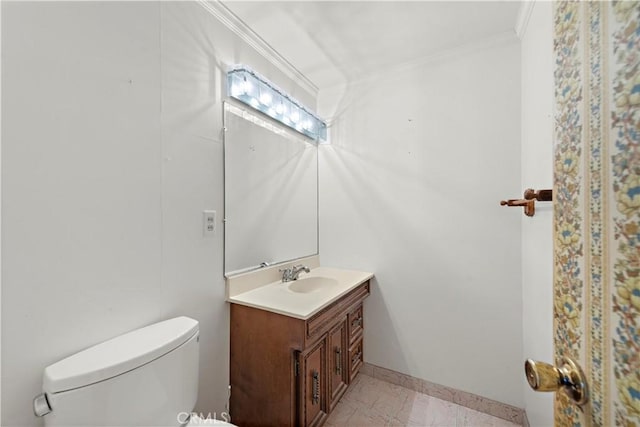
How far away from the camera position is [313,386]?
1352mm

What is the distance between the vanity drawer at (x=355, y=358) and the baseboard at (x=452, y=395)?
0.12 m

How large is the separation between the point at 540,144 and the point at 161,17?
180cm

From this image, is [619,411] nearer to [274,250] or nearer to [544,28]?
[544,28]

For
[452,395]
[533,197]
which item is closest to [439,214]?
[533,197]

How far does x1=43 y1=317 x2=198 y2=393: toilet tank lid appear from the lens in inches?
29.2

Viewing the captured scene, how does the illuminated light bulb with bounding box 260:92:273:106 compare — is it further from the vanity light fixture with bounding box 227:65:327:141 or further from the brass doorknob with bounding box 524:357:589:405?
the brass doorknob with bounding box 524:357:589:405

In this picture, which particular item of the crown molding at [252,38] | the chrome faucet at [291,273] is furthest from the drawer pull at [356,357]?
the crown molding at [252,38]

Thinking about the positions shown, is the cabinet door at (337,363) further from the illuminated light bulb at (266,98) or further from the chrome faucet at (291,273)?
the illuminated light bulb at (266,98)

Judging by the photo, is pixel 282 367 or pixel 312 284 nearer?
pixel 282 367

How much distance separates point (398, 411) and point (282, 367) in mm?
922

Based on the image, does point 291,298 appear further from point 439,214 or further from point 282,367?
point 439,214

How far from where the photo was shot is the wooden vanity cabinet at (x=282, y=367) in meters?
1.25

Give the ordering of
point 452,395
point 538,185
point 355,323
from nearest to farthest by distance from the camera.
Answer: point 538,185
point 452,395
point 355,323

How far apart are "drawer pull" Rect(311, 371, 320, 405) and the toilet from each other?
0.51 m
